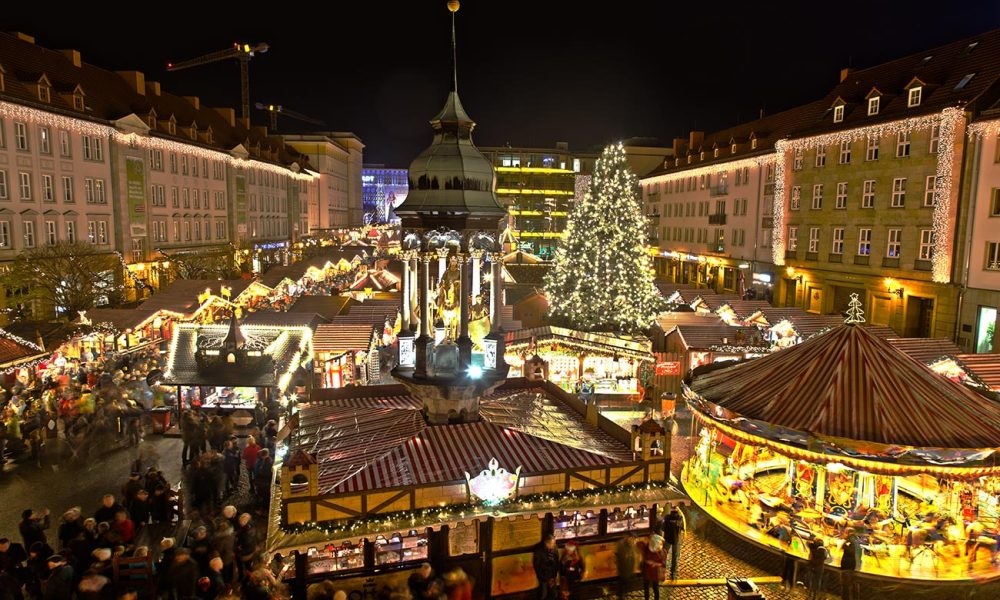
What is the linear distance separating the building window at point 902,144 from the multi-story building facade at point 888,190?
0.15 feet

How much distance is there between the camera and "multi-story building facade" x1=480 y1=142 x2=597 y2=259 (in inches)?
3696

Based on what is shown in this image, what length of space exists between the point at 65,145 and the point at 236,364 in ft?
79.9

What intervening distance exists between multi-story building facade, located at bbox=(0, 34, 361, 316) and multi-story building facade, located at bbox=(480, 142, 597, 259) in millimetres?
40880

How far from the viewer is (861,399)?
1145 centimetres

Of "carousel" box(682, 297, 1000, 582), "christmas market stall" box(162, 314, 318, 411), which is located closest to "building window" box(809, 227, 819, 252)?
"carousel" box(682, 297, 1000, 582)

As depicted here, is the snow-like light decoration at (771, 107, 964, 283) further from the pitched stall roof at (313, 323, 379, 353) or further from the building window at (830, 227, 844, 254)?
the pitched stall roof at (313, 323, 379, 353)

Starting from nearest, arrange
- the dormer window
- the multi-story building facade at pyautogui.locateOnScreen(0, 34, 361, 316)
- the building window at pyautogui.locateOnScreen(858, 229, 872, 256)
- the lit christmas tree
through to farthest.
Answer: the lit christmas tree < the multi-story building facade at pyautogui.locateOnScreen(0, 34, 361, 316) < the dormer window < the building window at pyautogui.locateOnScreen(858, 229, 872, 256)

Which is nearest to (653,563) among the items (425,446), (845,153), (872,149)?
(425,446)

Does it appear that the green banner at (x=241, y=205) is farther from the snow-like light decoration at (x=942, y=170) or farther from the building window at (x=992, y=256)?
the building window at (x=992, y=256)

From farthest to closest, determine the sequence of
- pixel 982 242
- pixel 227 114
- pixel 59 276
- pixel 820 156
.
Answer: pixel 227 114, pixel 820 156, pixel 59 276, pixel 982 242

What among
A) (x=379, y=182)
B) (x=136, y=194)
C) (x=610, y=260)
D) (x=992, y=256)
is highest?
(x=379, y=182)

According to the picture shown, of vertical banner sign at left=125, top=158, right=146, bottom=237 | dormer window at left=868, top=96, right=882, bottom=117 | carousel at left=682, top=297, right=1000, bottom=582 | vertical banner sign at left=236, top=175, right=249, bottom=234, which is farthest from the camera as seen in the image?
vertical banner sign at left=236, top=175, right=249, bottom=234

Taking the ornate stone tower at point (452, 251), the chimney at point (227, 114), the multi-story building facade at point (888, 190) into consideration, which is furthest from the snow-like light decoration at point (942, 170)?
the chimney at point (227, 114)

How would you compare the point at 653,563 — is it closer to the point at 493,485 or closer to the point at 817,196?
the point at 493,485
